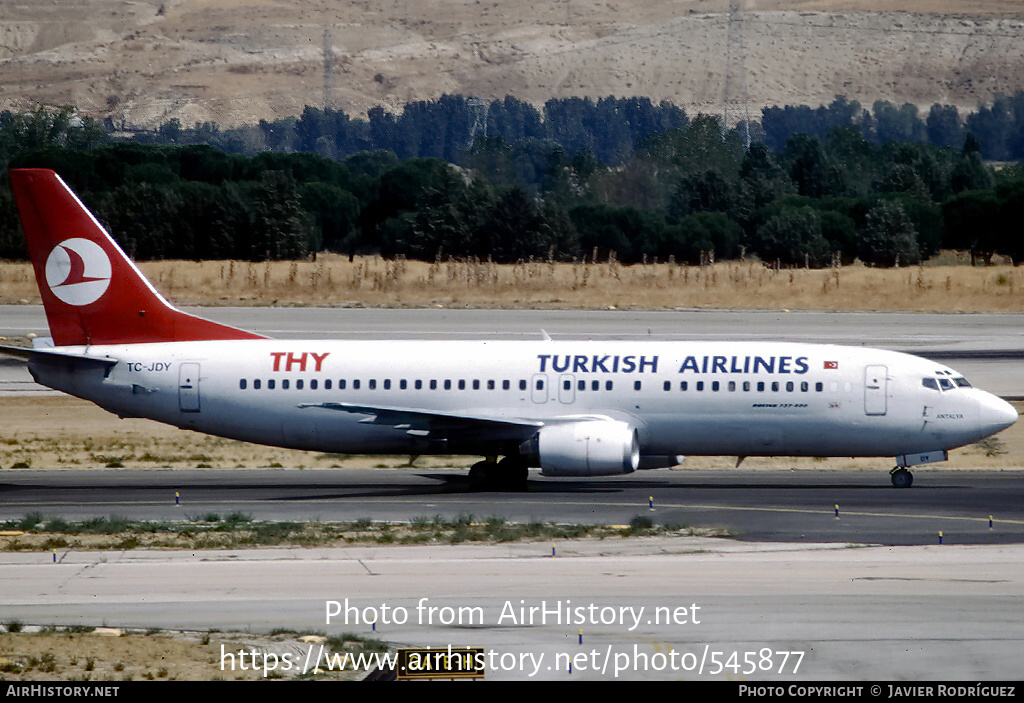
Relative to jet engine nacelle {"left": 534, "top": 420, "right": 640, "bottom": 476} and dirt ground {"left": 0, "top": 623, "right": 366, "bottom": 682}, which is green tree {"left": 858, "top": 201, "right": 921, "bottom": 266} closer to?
jet engine nacelle {"left": 534, "top": 420, "right": 640, "bottom": 476}

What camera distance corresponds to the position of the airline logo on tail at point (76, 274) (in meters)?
40.0

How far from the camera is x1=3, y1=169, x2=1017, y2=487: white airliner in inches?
1500

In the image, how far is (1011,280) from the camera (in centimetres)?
8188

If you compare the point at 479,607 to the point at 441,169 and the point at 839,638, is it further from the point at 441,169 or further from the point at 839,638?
the point at 441,169

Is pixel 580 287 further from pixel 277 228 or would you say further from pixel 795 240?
pixel 277 228

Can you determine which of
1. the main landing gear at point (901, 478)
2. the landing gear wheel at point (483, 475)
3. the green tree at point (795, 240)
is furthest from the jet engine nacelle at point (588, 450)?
the green tree at point (795, 240)

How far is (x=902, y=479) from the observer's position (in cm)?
3831

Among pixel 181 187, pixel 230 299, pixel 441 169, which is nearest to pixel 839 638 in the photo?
pixel 230 299

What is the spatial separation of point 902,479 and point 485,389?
11144 millimetres

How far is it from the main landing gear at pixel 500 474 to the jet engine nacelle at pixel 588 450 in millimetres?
1664

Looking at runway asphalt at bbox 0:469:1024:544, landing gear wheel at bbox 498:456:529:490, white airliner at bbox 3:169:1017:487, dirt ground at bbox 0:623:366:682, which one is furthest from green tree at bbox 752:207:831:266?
dirt ground at bbox 0:623:366:682

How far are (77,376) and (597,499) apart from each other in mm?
14417

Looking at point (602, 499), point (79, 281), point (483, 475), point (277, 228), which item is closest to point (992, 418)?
point (602, 499)

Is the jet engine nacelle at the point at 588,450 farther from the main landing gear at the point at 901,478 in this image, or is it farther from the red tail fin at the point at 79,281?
the red tail fin at the point at 79,281
